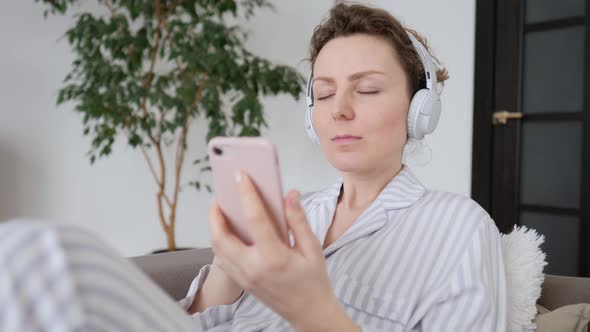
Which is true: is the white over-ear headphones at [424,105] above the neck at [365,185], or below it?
above

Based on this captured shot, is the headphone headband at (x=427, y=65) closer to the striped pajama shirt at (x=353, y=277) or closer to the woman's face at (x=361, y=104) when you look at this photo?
the woman's face at (x=361, y=104)

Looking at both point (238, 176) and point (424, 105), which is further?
point (424, 105)

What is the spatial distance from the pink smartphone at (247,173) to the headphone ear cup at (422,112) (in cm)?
52

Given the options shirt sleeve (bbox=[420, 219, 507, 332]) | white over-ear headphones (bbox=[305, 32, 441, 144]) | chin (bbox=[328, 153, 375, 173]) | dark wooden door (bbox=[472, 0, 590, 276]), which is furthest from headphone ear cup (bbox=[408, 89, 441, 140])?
dark wooden door (bbox=[472, 0, 590, 276])

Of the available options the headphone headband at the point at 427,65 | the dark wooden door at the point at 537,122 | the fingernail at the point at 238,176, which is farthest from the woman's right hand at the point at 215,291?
the dark wooden door at the point at 537,122

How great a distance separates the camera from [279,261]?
619 millimetres

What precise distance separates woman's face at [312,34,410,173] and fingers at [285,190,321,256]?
1.40 ft

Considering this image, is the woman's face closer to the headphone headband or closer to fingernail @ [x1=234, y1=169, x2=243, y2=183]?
the headphone headband

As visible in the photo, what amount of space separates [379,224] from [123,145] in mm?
2863

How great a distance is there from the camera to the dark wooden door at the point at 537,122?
2.68 meters

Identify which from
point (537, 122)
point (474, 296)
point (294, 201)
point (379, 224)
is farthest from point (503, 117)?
point (294, 201)

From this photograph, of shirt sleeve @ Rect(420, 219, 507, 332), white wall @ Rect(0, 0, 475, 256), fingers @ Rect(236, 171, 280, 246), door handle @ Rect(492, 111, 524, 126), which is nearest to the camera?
fingers @ Rect(236, 171, 280, 246)

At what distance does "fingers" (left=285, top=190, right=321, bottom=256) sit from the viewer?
2.03ft

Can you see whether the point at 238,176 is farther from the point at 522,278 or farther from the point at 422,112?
the point at 522,278
